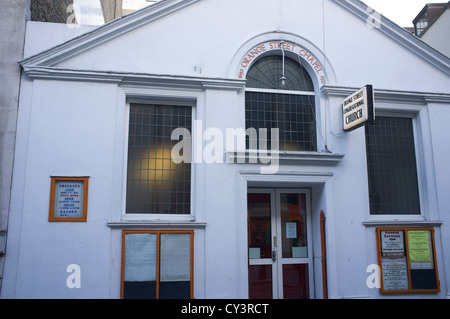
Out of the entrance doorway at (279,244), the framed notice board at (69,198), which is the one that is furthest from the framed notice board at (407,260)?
the framed notice board at (69,198)

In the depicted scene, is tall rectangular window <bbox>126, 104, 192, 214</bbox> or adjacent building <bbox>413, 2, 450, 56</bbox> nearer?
tall rectangular window <bbox>126, 104, 192, 214</bbox>

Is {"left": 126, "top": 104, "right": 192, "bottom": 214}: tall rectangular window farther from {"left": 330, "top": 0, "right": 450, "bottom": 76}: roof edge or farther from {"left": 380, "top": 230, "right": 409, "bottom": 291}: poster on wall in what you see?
{"left": 330, "top": 0, "right": 450, "bottom": 76}: roof edge

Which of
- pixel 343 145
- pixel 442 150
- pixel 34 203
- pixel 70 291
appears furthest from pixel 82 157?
pixel 442 150

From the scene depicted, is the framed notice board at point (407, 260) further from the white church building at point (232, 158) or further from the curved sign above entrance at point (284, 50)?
the curved sign above entrance at point (284, 50)

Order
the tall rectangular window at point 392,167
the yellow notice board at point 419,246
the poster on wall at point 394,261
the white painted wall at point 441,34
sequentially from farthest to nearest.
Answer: the white painted wall at point 441,34, the tall rectangular window at point 392,167, the yellow notice board at point 419,246, the poster on wall at point 394,261

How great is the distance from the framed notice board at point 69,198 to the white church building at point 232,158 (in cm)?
2

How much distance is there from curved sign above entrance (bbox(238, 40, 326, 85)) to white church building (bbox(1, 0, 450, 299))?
0.10 ft

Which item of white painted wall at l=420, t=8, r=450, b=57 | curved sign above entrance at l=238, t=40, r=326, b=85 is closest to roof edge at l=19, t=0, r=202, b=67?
curved sign above entrance at l=238, t=40, r=326, b=85

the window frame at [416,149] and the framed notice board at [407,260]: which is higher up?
the window frame at [416,149]

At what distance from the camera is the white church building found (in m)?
7.12

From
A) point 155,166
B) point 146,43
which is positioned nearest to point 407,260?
point 155,166

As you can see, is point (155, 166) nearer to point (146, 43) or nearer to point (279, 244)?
point (146, 43)

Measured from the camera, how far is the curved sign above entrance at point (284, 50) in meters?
8.24

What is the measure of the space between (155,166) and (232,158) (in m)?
1.49
